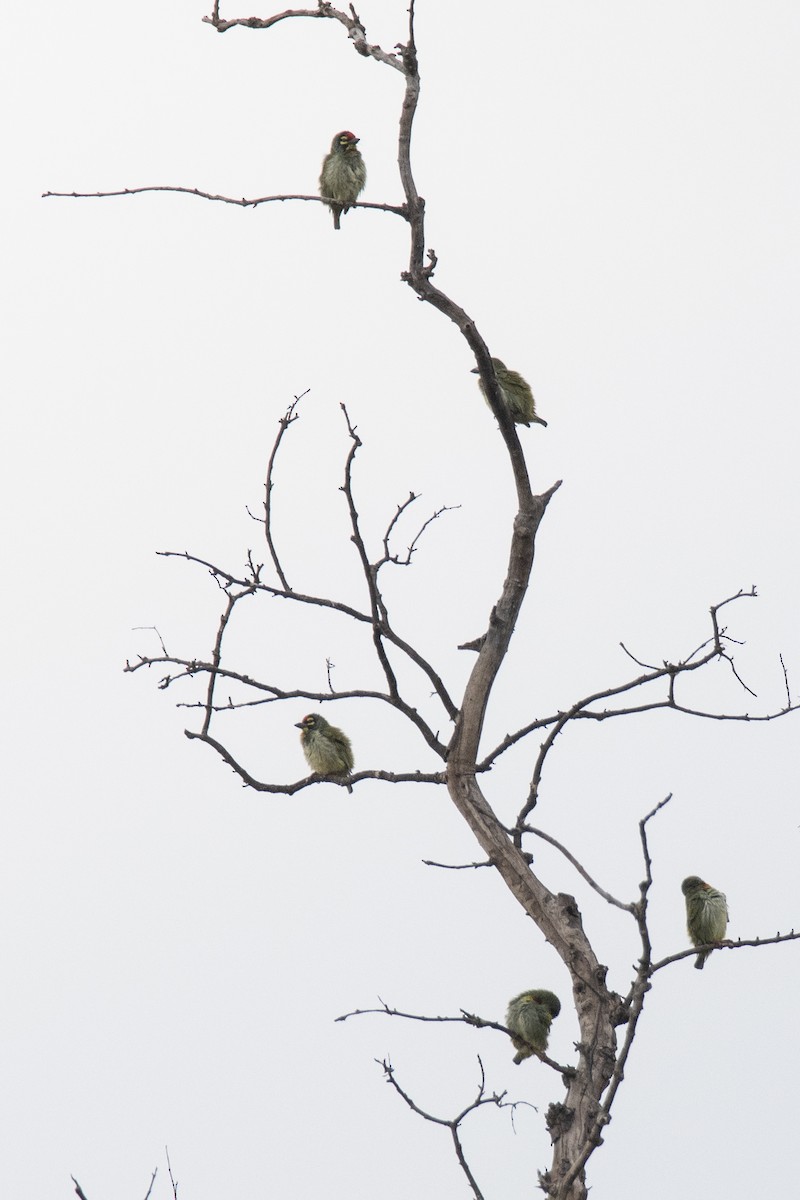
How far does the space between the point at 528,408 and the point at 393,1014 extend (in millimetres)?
4694

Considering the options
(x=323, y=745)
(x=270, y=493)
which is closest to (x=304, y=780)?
(x=270, y=493)

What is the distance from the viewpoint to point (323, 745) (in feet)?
34.2

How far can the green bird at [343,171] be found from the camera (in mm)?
9328

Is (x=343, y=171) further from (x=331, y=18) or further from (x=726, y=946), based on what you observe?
(x=726, y=946)

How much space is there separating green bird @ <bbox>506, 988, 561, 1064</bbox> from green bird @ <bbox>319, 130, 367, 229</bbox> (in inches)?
215

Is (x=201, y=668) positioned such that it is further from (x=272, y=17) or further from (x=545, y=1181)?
(x=272, y=17)

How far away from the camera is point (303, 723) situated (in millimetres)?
10539

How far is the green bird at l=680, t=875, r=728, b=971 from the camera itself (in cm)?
902

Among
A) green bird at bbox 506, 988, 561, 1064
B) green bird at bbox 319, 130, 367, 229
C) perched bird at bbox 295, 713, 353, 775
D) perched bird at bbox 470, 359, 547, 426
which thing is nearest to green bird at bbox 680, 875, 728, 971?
green bird at bbox 506, 988, 561, 1064

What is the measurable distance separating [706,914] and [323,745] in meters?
3.14

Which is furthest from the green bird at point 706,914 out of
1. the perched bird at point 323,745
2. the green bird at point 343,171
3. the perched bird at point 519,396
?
Result: the green bird at point 343,171

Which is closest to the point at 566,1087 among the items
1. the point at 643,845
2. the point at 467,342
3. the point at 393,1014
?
the point at 393,1014

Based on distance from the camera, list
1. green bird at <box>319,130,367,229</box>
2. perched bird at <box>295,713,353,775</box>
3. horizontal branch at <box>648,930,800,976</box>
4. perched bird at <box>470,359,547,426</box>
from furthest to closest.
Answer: perched bird at <box>295,713,353,775</box> < green bird at <box>319,130,367,229</box> < perched bird at <box>470,359,547,426</box> < horizontal branch at <box>648,930,800,976</box>

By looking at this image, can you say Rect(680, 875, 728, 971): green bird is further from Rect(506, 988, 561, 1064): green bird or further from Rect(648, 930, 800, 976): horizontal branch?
Rect(648, 930, 800, 976): horizontal branch
